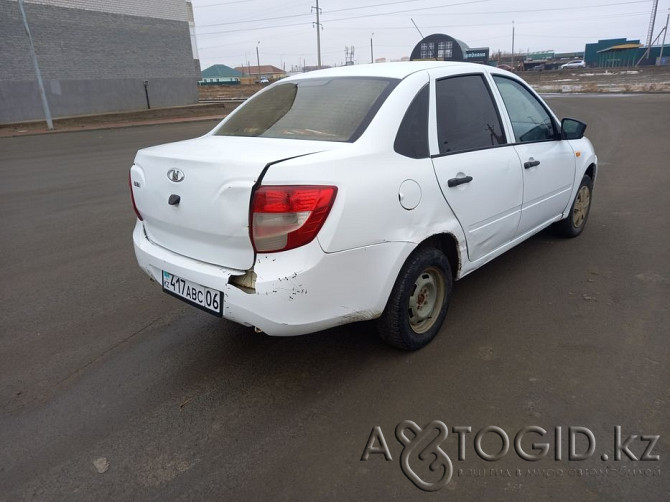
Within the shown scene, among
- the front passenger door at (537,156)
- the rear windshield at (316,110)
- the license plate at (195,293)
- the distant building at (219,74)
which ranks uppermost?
the distant building at (219,74)

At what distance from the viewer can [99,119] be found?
2345 centimetres

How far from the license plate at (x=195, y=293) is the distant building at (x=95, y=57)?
24.9 metres

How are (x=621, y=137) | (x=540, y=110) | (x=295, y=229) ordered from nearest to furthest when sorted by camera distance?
(x=295, y=229) → (x=540, y=110) → (x=621, y=137)

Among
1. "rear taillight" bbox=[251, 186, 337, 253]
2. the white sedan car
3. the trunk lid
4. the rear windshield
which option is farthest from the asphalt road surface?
the rear windshield

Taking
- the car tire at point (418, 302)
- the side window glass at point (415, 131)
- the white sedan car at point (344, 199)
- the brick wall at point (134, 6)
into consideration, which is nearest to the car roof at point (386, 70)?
the white sedan car at point (344, 199)

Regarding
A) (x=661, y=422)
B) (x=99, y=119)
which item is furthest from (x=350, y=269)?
(x=99, y=119)

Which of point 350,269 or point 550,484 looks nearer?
point 550,484

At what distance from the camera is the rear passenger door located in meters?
3.19

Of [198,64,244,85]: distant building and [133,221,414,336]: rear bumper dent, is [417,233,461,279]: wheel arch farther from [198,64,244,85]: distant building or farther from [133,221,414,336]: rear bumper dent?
[198,64,244,85]: distant building

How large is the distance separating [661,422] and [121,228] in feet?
19.2

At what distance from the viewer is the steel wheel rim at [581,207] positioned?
17.0ft

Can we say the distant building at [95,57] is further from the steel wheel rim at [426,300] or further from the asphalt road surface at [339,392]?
the steel wheel rim at [426,300]

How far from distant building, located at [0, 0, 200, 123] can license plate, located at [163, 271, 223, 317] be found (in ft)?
81.6

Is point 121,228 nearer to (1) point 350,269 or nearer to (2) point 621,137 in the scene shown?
(1) point 350,269
